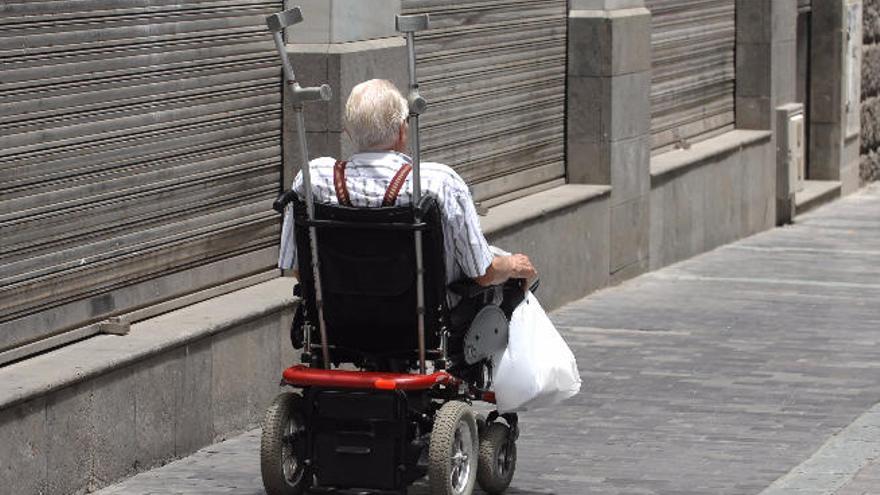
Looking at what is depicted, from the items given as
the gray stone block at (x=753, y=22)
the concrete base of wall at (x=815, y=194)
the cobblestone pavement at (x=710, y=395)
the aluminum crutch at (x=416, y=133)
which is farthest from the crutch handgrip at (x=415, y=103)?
the concrete base of wall at (x=815, y=194)

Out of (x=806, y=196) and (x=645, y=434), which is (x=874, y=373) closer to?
(x=645, y=434)

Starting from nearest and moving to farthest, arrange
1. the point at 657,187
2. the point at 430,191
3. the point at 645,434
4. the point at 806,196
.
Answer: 1. the point at 430,191
2. the point at 645,434
3. the point at 657,187
4. the point at 806,196

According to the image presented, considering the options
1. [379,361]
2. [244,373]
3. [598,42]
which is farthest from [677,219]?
[379,361]

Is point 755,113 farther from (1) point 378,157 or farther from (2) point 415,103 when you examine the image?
(2) point 415,103

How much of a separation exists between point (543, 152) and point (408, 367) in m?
6.01

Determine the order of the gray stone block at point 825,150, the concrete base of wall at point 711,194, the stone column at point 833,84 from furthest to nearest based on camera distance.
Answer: the gray stone block at point 825,150, the stone column at point 833,84, the concrete base of wall at point 711,194

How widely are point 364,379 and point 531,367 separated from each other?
0.67 meters

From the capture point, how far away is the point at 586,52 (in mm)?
13562

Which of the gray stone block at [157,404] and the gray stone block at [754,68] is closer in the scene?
the gray stone block at [157,404]

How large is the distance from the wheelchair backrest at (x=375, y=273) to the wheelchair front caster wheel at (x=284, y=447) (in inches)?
11.5

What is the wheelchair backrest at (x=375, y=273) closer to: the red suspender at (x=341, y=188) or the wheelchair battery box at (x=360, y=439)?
the red suspender at (x=341, y=188)

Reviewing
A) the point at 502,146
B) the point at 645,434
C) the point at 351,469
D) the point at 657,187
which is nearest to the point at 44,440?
the point at 351,469

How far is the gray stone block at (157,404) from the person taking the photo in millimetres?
8242

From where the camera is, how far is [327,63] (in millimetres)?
9719
